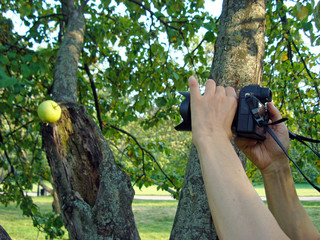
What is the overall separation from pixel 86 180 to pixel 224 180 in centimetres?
100

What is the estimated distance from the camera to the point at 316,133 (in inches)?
177

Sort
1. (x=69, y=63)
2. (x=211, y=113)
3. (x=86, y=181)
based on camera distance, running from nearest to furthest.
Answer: (x=211, y=113) → (x=86, y=181) → (x=69, y=63)

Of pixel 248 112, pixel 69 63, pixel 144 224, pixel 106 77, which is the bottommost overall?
pixel 144 224

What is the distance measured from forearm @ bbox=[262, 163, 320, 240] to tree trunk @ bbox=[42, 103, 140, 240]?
66cm

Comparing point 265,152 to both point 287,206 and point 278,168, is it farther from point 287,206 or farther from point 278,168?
point 287,206

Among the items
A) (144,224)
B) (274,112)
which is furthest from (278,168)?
(144,224)

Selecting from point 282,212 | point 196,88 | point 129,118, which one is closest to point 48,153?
point 196,88

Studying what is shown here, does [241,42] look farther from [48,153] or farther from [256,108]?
[48,153]

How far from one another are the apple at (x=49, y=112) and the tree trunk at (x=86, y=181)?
0.03 m

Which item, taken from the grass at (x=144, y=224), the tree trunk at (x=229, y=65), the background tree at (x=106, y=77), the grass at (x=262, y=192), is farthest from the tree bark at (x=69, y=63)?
the grass at (x=262, y=192)

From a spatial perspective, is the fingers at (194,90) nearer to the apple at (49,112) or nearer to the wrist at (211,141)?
the wrist at (211,141)

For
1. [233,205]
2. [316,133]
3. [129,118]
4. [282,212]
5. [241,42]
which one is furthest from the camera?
[316,133]

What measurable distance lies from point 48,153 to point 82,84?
3.16m

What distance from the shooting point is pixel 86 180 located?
165 cm
